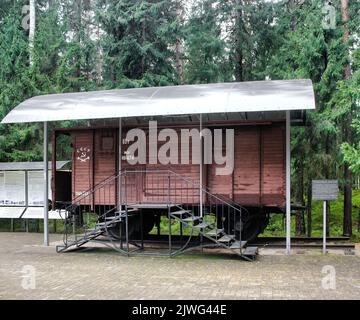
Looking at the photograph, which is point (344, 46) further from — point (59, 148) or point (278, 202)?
point (59, 148)

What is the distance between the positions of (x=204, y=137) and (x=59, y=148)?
916cm

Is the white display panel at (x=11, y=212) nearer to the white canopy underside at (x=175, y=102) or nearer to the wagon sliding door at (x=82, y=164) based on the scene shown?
the wagon sliding door at (x=82, y=164)

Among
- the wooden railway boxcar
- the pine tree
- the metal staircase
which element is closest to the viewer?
the wooden railway boxcar

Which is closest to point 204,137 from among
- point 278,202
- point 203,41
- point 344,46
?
point 278,202

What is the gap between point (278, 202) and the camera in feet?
42.1

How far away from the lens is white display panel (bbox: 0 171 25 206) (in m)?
17.6

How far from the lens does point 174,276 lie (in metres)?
9.22

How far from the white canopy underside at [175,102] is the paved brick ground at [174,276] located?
342cm

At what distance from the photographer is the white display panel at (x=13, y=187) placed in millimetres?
17594

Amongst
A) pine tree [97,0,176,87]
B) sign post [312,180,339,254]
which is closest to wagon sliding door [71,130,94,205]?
pine tree [97,0,176,87]

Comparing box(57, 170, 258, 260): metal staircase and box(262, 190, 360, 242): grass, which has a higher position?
box(57, 170, 258, 260): metal staircase

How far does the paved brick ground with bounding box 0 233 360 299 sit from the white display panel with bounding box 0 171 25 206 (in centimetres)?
504

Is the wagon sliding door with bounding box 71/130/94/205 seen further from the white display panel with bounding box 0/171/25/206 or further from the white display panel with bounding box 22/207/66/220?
the white display panel with bounding box 0/171/25/206

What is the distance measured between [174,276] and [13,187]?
10470mm
